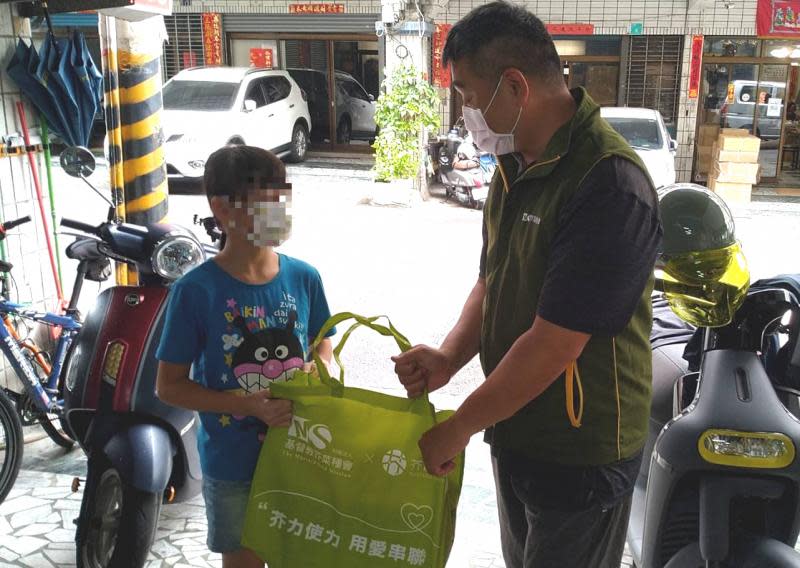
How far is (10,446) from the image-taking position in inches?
120

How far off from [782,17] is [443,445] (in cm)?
1203

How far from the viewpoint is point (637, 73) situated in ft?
42.4

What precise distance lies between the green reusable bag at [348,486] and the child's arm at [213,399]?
0.03 m

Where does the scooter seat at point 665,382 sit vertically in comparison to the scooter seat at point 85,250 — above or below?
below

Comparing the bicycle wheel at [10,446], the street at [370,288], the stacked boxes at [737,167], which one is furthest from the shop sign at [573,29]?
the bicycle wheel at [10,446]

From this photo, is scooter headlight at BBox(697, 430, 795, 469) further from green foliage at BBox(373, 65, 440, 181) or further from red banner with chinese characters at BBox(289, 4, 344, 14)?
red banner with chinese characters at BBox(289, 4, 344, 14)

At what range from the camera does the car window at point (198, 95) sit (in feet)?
39.9

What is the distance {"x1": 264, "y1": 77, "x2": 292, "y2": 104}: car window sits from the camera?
1320 cm

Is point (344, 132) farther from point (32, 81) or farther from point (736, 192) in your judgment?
point (32, 81)

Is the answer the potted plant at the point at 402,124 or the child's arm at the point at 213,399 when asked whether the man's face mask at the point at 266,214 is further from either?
the potted plant at the point at 402,124

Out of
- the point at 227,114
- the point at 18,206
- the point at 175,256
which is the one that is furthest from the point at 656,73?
the point at 175,256

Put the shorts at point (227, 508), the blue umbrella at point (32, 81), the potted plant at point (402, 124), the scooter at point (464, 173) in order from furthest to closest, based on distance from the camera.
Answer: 1. the scooter at point (464, 173)
2. the potted plant at point (402, 124)
3. the blue umbrella at point (32, 81)
4. the shorts at point (227, 508)

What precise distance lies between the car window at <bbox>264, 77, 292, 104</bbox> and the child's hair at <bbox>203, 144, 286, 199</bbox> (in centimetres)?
1170

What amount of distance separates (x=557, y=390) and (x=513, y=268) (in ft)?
0.87
